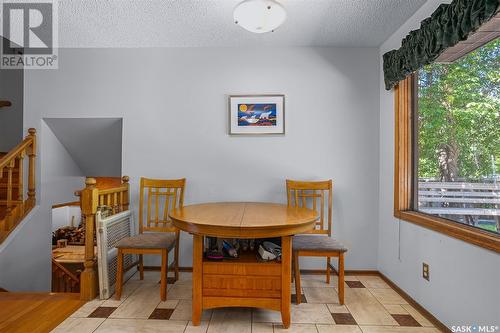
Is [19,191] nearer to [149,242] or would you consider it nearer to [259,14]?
[149,242]

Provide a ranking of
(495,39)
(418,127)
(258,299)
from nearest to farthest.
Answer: (495,39) → (258,299) → (418,127)

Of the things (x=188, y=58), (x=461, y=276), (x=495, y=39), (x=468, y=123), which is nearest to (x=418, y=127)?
(x=468, y=123)

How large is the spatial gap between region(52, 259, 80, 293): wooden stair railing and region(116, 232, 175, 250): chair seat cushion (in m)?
2.45

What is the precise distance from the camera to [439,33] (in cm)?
181

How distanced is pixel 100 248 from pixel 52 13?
2009mm

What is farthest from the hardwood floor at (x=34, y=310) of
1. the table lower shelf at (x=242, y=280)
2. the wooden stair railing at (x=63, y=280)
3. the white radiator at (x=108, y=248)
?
the wooden stair railing at (x=63, y=280)

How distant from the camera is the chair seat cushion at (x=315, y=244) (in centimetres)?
226

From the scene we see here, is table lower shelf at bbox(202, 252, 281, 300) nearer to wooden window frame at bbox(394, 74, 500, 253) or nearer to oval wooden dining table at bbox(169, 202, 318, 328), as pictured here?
oval wooden dining table at bbox(169, 202, 318, 328)

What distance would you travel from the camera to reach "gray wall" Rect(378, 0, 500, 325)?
1623mm

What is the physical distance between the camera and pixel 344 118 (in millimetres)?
3039

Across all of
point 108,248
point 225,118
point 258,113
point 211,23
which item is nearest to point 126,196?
point 108,248

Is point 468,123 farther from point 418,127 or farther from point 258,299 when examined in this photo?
point 258,299

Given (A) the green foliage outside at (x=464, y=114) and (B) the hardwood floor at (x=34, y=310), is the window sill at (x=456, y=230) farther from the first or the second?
(B) the hardwood floor at (x=34, y=310)

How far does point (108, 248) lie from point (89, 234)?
20 centimetres
